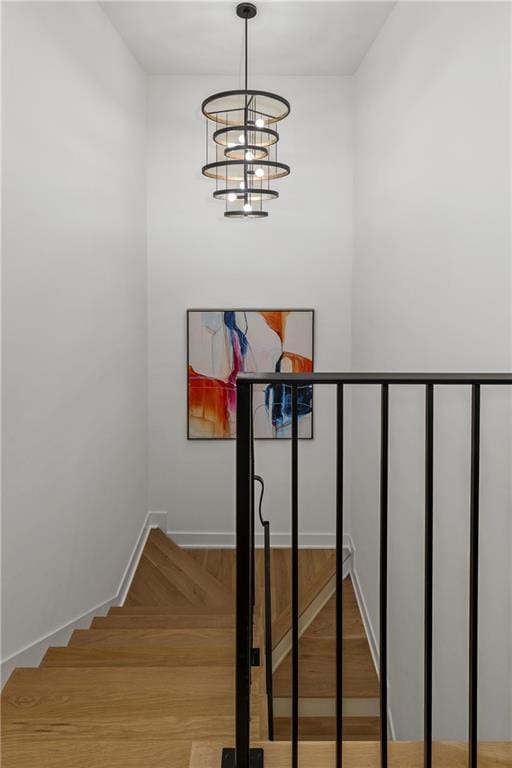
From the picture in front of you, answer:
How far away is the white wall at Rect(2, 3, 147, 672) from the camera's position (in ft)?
7.77

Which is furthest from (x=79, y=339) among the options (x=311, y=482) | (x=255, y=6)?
(x=311, y=482)

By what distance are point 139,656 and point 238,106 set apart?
7.84ft

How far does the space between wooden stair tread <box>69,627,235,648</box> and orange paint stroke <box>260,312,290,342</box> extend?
2.44 m

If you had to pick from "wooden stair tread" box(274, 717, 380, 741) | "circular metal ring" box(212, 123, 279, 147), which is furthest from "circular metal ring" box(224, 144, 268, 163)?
"wooden stair tread" box(274, 717, 380, 741)

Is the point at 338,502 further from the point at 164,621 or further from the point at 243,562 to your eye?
the point at 164,621

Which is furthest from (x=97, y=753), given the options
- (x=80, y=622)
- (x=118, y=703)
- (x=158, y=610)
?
(x=158, y=610)

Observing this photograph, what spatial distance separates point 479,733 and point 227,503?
9.83 feet

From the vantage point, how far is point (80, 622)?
10.6 feet

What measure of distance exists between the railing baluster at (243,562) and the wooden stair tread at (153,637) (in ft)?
4.58

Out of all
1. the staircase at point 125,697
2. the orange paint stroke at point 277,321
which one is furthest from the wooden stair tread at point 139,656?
the orange paint stroke at point 277,321

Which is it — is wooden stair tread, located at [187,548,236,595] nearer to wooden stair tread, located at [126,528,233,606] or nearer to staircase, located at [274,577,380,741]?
wooden stair tread, located at [126,528,233,606]

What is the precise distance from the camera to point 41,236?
260 centimetres

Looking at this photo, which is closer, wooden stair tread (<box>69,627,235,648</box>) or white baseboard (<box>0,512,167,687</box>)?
white baseboard (<box>0,512,167,687</box>)

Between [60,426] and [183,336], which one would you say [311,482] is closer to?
[183,336]
